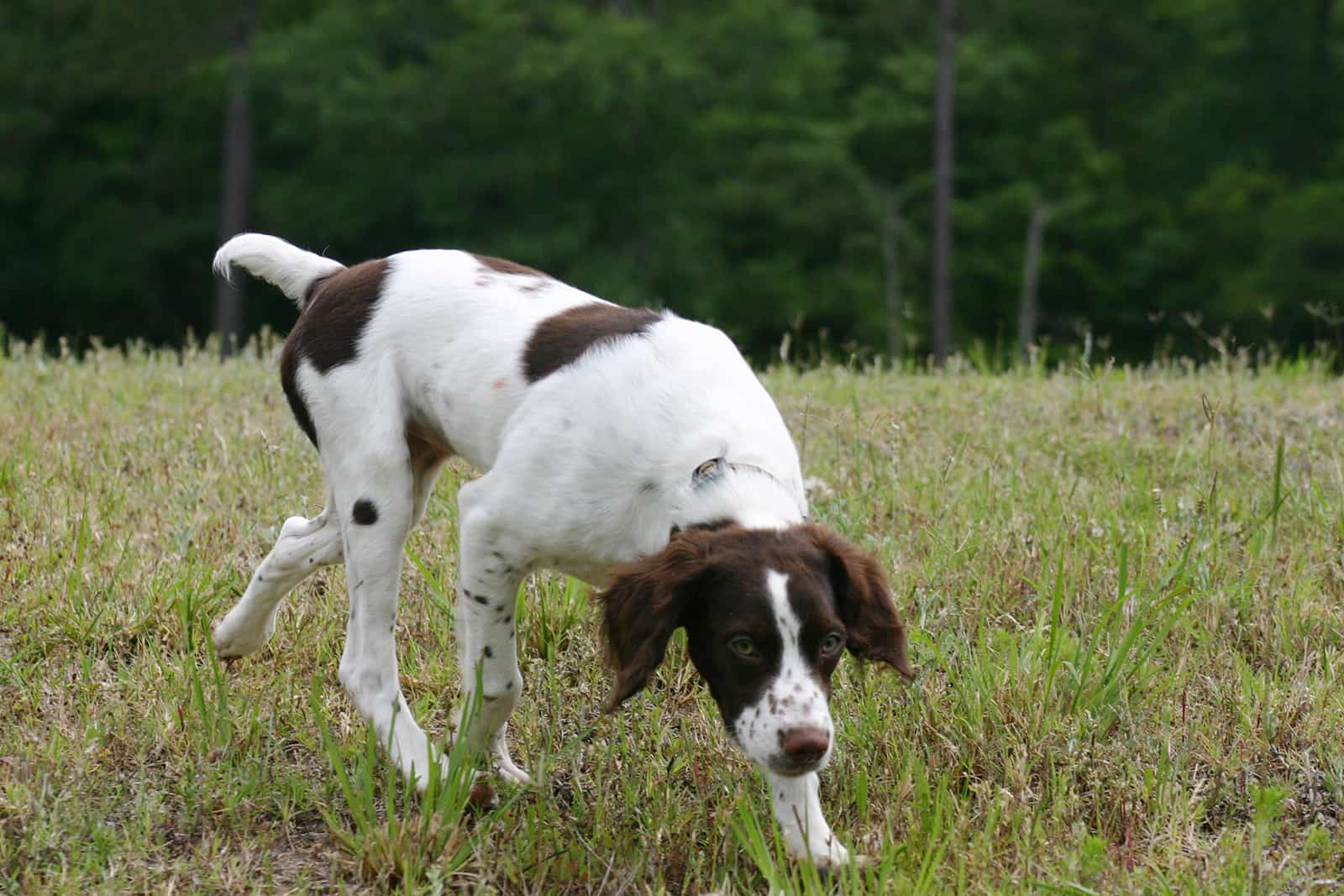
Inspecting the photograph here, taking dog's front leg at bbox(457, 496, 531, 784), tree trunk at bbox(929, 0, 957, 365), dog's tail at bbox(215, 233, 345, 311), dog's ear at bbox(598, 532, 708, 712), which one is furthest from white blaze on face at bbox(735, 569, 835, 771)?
tree trunk at bbox(929, 0, 957, 365)

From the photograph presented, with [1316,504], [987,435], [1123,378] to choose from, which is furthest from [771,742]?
[1123,378]

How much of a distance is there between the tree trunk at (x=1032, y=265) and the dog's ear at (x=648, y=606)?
21.7m

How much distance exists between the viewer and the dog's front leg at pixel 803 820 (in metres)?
3.35

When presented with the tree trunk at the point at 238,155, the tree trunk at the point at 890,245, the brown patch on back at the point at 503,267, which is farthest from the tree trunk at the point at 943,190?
the brown patch on back at the point at 503,267

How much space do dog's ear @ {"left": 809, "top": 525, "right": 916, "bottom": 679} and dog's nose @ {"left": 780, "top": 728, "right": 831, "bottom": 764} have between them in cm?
33

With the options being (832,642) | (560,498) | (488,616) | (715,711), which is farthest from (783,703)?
(715,711)

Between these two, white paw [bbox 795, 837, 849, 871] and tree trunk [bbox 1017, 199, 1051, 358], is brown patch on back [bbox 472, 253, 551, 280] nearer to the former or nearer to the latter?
white paw [bbox 795, 837, 849, 871]

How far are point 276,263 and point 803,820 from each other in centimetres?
227

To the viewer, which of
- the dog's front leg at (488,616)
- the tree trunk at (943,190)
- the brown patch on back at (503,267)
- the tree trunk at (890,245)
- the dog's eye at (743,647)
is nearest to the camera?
the dog's eye at (743,647)

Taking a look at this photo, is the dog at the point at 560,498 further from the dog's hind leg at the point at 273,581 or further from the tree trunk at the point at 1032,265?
the tree trunk at the point at 1032,265

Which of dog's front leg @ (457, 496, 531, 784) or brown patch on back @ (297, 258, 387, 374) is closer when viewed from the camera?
dog's front leg @ (457, 496, 531, 784)

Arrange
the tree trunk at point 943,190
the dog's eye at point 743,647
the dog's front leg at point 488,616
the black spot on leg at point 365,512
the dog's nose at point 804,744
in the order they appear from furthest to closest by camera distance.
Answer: the tree trunk at point 943,190 < the black spot on leg at point 365,512 < the dog's front leg at point 488,616 < the dog's eye at point 743,647 < the dog's nose at point 804,744

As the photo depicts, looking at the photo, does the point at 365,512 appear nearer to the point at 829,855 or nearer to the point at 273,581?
the point at 273,581

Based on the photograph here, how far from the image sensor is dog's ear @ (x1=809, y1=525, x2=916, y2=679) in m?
3.34
